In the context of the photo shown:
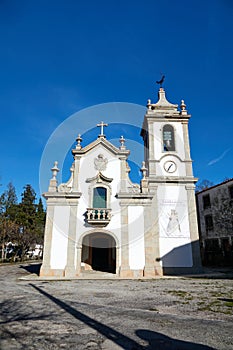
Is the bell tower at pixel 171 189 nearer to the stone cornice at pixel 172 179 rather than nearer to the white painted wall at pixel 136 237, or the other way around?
the stone cornice at pixel 172 179

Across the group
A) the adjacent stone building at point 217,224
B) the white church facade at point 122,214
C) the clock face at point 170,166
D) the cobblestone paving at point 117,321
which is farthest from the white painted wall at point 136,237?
the adjacent stone building at point 217,224

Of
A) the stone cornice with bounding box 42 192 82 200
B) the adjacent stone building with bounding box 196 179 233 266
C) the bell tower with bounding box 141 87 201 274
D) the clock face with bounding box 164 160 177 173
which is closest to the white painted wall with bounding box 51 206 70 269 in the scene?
the stone cornice with bounding box 42 192 82 200

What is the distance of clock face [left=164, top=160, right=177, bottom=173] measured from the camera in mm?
18766

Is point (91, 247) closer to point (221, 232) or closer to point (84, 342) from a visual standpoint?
point (221, 232)

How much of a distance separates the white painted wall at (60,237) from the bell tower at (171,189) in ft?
19.4

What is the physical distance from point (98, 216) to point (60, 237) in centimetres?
295

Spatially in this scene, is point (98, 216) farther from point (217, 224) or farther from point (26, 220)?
point (26, 220)

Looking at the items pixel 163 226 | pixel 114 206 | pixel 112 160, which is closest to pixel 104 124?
pixel 112 160

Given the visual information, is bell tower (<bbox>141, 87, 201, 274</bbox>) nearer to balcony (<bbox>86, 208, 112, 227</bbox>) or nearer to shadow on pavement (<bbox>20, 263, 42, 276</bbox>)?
balcony (<bbox>86, 208, 112, 227</bbox>)

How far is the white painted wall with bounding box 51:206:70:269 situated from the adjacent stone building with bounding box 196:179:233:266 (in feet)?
51.8

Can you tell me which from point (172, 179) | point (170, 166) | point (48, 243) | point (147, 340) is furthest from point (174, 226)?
point (147, 340)

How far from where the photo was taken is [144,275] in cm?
1520

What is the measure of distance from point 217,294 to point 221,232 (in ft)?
51.7

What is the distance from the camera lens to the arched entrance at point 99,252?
60.7 feet
